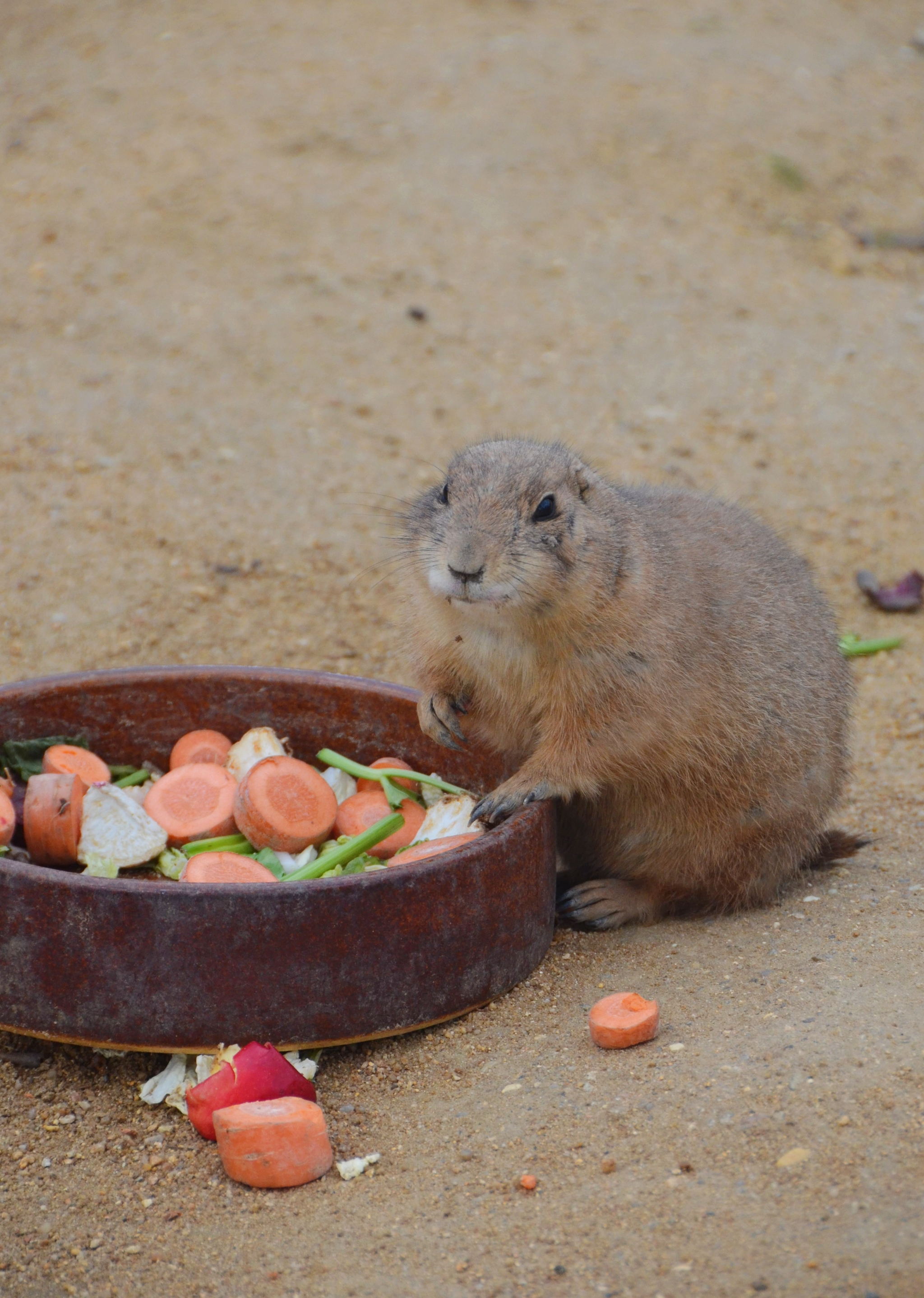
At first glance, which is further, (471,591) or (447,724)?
(447,724)

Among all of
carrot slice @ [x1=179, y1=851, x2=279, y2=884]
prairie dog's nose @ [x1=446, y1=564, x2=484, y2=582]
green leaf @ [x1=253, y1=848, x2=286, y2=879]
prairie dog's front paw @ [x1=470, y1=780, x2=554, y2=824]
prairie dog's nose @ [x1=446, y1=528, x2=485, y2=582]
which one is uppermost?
prairie dog's nose @ [x1=446, y1=528, x2=485, y2=582]

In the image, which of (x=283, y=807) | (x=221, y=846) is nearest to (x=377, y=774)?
(x=283, y=807)

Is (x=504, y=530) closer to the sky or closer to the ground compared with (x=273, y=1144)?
closer to the sky

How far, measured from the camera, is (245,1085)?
3895mm

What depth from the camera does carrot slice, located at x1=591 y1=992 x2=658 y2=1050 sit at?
13.8 ft

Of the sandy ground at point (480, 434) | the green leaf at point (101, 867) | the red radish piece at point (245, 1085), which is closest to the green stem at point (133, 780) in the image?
the green leaf at point (101, 867)

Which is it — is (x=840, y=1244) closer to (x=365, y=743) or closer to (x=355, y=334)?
(x=365, y=743)

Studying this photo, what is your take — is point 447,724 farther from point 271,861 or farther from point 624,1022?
point 624,1022

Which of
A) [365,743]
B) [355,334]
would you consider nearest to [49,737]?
[365,743]

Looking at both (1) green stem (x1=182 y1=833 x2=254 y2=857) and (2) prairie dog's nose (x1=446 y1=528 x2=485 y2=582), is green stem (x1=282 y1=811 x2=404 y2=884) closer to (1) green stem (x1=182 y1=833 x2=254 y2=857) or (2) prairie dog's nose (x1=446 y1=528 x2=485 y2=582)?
(1) green stem (x1=182 y1=833 x2=254 y2=857)

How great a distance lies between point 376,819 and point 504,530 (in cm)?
119

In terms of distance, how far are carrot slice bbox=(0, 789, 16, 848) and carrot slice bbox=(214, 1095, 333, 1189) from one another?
130cm

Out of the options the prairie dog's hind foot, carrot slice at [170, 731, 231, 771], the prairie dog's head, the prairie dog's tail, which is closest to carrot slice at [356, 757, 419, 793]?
carrot slice at [170, 731, 231, 771]

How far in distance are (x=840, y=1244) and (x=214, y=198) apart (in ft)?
31.6
